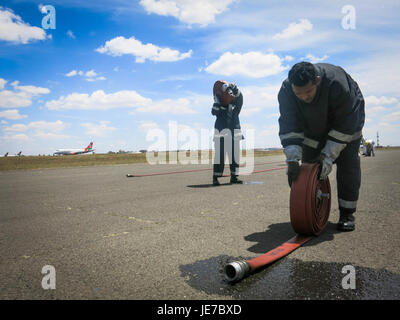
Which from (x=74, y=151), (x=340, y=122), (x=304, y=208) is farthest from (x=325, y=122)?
(x=74, y=151)

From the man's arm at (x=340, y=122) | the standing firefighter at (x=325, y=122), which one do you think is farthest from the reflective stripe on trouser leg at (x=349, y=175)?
the man's arm at (x=340, y=122)

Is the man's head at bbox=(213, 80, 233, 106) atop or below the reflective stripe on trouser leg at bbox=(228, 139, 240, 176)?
atop

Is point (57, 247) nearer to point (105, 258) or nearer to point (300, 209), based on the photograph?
point (105, 258)

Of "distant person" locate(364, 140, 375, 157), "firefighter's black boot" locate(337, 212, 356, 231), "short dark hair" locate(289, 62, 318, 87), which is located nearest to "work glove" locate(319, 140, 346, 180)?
"firefighter's black boot" locate(337, 212, 356, 231)

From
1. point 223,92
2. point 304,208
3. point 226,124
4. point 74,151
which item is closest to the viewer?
point 304,208

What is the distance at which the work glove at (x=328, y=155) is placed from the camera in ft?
9.55

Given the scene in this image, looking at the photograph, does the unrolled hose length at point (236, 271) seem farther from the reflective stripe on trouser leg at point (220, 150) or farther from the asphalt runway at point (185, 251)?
the reflective stripe on trouser leg at point (220, 150)

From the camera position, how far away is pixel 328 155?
2.94 m

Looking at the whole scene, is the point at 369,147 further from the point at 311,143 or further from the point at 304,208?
the point at 304,208

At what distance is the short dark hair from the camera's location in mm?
2619

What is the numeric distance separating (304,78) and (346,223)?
154 cm

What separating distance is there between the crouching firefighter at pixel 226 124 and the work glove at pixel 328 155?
13.4 feet

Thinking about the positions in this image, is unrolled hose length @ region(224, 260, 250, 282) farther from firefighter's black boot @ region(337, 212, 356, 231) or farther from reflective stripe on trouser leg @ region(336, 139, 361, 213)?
reflective stripe on trouser leg @ region(336, 139, 361, 213)

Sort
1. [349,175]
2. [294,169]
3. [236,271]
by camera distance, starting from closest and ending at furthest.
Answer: [236,271], [294,169], [349,175]
